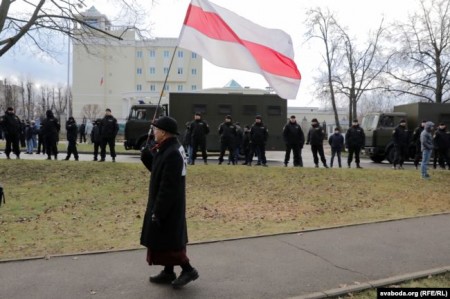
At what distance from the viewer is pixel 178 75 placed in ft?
329

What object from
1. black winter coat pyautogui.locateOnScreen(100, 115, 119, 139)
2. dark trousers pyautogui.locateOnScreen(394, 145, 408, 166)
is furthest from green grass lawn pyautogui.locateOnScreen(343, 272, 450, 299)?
dark trousers pyautogui.locateOnScreen(394, 145, 408, 166)

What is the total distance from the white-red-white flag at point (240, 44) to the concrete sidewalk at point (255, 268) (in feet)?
7.60

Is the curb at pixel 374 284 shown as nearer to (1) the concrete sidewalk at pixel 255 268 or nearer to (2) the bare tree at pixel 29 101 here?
(1) the concrete sidewalk at pixel 255 268

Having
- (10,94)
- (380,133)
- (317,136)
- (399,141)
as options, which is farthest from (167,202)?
(10,94)

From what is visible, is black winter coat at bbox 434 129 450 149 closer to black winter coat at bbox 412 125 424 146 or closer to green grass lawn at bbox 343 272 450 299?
black winter coat at bbox 412 125 424 146

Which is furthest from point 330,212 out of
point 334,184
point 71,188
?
point 71,188

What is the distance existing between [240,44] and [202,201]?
4.86 meters

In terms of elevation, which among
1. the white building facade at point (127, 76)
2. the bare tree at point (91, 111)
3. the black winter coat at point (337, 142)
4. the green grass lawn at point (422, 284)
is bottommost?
the green grass lawn at point (422, 284)

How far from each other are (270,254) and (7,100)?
75313 mm

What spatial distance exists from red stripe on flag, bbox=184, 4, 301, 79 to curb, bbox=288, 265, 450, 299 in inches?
123

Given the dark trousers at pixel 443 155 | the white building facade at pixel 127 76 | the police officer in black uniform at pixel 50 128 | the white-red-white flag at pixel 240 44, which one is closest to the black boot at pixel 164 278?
the white-red-white flag at pixel 240 44

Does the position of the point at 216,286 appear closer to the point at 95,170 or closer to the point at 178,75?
the point at 95,170

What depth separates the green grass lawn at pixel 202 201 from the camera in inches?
295

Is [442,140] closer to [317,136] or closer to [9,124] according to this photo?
[317,136]
